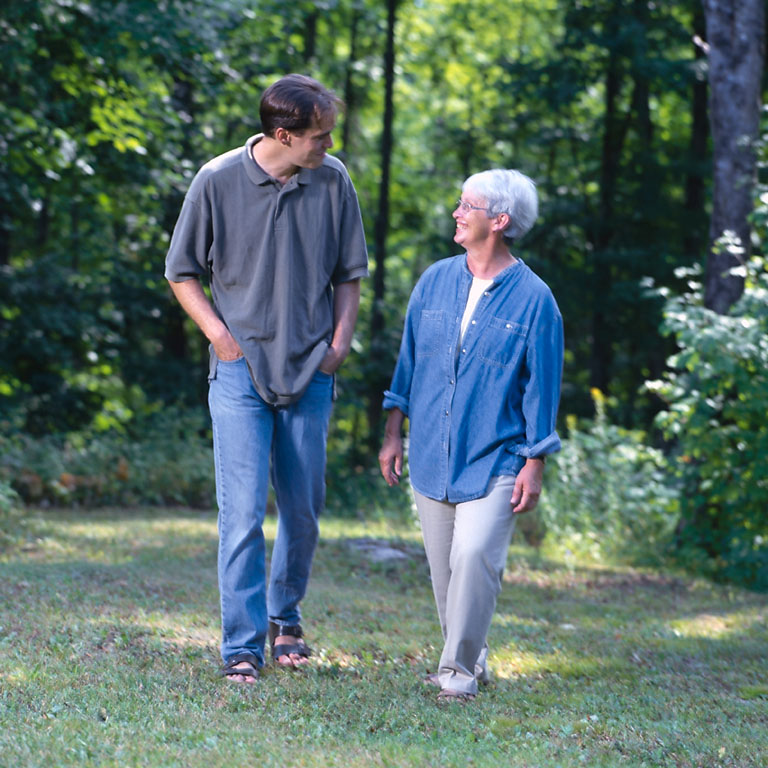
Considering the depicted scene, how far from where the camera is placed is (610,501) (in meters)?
10.3

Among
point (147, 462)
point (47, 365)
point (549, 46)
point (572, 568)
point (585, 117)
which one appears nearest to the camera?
point (572, 568)

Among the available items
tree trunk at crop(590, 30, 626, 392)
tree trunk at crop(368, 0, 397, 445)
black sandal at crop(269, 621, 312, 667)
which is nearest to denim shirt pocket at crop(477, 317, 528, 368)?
black sandal at crop(269, 621, 312, 667)

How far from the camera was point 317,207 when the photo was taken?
14.6ft

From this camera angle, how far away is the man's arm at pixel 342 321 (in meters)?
4.47

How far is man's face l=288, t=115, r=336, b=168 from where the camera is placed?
14.0 ft

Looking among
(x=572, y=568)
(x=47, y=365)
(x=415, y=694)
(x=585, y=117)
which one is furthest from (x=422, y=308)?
(x=585, y=117)

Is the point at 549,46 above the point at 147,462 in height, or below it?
above

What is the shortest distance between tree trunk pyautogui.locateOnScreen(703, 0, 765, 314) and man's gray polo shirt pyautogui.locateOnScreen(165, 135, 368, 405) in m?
5.98

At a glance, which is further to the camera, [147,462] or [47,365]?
→ [47,365]

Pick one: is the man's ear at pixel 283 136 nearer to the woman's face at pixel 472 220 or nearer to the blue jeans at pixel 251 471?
the woman's face at pixel 472 220

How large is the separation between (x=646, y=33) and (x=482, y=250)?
13.9m

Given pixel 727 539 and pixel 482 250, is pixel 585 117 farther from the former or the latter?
pixel 482 250

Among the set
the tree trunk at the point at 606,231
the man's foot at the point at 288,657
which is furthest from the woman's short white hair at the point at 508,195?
the tree trunk at the point at 606,231

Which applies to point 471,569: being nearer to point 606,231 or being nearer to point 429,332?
point 429,332
